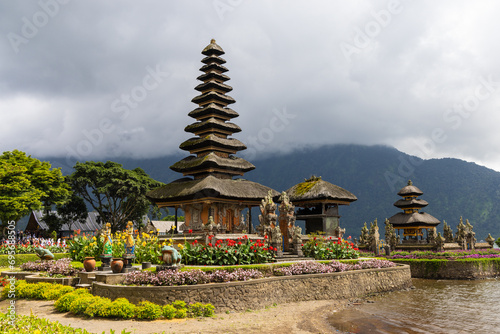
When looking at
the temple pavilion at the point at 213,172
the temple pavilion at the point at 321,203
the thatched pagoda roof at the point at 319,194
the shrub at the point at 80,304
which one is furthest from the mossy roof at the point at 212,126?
the shrub at the point at 80,304

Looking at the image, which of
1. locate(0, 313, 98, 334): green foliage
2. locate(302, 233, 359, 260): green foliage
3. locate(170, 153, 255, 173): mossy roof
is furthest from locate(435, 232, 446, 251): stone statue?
locate(0, 313, 98, 334): green foliage

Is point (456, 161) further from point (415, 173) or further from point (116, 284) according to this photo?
point (116, 284)

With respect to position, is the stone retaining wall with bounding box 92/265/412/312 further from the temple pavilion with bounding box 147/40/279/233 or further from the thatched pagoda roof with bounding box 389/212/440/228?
the thatched pagoda roof with bounding box 389/212/440/228

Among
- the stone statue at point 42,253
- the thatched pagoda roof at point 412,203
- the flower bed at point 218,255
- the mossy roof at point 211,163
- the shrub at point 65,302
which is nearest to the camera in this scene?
the shrub at point 65,302

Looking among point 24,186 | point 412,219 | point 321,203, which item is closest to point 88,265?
point 321,203

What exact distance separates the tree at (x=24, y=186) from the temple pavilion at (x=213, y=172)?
12949 mm

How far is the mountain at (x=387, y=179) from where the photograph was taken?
12838 centimetres

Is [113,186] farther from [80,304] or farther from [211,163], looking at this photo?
[80,304]

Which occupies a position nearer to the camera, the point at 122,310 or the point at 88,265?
the point at 122,310

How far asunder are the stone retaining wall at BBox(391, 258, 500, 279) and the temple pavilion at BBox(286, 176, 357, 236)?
7.92 meters

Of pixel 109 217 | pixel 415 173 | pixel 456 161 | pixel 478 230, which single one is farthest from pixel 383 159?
pixel 109 217

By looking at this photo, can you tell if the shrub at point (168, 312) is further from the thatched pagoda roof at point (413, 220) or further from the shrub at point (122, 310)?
the thatched pagoda roof at point (413, 220)

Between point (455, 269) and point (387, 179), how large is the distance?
123 m

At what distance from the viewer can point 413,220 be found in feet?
154
